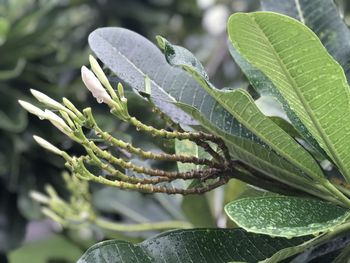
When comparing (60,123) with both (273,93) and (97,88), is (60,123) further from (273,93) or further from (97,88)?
(273,93)

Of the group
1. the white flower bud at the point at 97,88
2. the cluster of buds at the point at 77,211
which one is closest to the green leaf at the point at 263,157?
the white flower bud at the point at 97,88

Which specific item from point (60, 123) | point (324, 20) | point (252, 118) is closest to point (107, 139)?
point (60, 123)

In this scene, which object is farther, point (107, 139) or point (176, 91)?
point (176, 91)

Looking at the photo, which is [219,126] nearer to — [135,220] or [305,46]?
[305,46]

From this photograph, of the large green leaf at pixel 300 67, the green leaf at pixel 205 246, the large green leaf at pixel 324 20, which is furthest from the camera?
the large green leaf at pixel 324 20

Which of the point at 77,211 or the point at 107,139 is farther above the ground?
the point at 107,139

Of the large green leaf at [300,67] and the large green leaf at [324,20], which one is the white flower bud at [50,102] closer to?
the large green leaf at [300,67]
